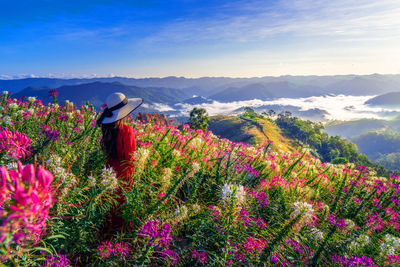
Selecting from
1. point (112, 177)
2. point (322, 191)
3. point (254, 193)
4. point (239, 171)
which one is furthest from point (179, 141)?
point (322, 191)

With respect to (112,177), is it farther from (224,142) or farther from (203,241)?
(224,142)

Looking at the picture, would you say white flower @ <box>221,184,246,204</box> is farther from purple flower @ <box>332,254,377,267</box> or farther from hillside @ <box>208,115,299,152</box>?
hillside @ <box>208,115,299,152</box>

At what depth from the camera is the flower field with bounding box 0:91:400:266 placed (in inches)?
67.1

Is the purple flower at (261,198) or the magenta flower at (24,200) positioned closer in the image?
the magenta flower at (24,200)

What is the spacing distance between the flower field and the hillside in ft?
289

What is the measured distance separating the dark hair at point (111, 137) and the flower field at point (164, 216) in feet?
1.15

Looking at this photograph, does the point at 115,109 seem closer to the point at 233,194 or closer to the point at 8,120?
the point at 8,120

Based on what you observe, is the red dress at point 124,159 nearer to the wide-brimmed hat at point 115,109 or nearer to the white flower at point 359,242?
the wide-brimmed hat at point 115,109

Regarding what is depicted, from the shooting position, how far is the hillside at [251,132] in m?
103

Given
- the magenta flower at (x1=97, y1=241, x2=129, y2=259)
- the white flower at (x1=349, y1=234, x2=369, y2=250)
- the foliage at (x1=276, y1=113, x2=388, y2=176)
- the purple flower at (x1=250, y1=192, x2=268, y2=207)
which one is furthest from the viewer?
the foliage at (x1=276, y1=113, x2=388, y2=176)

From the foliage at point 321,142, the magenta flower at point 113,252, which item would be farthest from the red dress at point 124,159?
the foliage at point 321,142

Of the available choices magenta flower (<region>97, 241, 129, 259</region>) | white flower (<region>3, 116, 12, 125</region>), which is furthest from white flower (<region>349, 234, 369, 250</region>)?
white flower (<region>3, 116, 12, 125</region>)

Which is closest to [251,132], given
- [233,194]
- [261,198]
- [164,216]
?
[261,198]

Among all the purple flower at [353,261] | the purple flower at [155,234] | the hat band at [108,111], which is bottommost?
the purple flower at [353,261]
